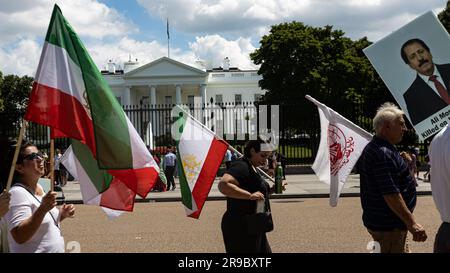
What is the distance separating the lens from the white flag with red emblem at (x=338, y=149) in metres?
5.57

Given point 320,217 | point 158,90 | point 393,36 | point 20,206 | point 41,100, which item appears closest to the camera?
point 20,206

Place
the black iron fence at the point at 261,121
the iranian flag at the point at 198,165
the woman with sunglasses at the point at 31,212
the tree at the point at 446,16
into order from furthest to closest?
the tree at the point at 446,16
the black iron fence at the point at 261,121
the iranian flag at the point at 198,165
the woman with sunglasses at the point at 31,212

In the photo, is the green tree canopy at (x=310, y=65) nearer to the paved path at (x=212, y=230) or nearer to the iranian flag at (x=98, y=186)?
the paved path at (x=212, y=230)

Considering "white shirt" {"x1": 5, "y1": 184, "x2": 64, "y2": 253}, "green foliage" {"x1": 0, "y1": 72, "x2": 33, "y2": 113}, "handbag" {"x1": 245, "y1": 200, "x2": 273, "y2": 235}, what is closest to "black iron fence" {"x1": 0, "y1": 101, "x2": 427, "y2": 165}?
"handbag" {"x1": 245, "y1": 200, "x2": 273, "y2": 235}

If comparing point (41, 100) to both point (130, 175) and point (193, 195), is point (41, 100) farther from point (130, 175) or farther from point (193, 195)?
point (193, 195)

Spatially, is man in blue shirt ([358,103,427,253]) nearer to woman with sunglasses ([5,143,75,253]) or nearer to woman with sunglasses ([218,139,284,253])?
woman with sunglasses ([218,139,284,253])

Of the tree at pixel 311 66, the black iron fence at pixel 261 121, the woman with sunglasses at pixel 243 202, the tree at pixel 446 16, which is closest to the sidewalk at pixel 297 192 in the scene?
the black iron fence at pixel 261 121

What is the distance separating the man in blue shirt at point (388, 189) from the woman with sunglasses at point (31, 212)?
81.5 inches

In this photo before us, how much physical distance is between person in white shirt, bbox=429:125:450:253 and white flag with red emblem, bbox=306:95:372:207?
1.69 metres

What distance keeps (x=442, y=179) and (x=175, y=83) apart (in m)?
72.3

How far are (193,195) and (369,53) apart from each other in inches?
76.2
